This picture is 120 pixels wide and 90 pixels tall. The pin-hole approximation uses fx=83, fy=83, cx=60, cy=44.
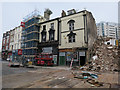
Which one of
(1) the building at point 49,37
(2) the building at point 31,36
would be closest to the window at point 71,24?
(1) the building at point 49,37

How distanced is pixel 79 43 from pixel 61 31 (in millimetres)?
6013

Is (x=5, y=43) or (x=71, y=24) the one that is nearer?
(x=71, y=24)

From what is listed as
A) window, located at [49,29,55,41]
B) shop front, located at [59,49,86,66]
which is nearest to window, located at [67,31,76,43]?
shop front, located at [59,49,86,66]

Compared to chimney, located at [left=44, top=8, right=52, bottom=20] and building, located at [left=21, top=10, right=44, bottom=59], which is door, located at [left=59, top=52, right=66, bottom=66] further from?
chimney, located at [left=44, top=8, right=52, bottom=20]

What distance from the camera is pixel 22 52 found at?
30.8 metres

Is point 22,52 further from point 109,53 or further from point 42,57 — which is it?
point 109,53

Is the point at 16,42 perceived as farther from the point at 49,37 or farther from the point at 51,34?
the point at 51,34

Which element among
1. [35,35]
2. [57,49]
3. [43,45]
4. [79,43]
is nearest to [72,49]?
[79,43]

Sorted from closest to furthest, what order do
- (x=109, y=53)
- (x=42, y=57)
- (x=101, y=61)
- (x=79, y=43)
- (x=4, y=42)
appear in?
(x=101, y=61) → (x=109, y=53) → (x=79, y=43) → (x=42, y=57) → (x=4, y=42)

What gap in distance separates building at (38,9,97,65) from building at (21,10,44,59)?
7.18 ft

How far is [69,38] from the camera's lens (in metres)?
20.3

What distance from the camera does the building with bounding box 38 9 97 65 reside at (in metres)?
18.0

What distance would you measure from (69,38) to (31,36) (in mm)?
13680

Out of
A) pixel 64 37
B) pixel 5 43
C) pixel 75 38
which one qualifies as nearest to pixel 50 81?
pixel 75 38
